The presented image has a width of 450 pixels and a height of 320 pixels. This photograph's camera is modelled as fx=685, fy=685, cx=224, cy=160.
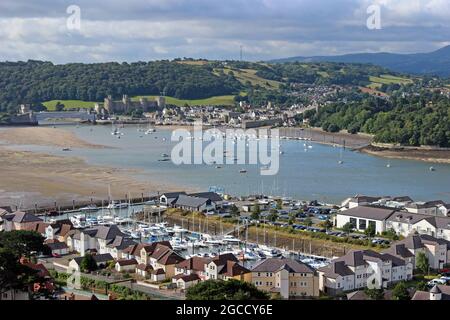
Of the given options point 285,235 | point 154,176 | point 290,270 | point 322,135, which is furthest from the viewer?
point 322,135

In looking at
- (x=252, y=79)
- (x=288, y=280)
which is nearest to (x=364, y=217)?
(x=288, y=280)

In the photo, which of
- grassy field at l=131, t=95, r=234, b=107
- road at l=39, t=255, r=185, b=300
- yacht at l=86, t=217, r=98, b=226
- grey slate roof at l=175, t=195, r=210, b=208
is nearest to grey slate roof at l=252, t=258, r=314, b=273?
road at l=39, t=255, r=185, b=300

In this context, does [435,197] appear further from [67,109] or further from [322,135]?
[67,109]

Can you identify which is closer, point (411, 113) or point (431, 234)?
point (431, 234)

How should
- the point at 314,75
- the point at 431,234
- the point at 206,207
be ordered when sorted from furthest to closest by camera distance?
1. the point at 314,75
2. the point at 206,207
3. the point at 431,234

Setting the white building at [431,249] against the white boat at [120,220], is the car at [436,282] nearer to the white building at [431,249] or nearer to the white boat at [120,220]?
the white building at [431,249]
